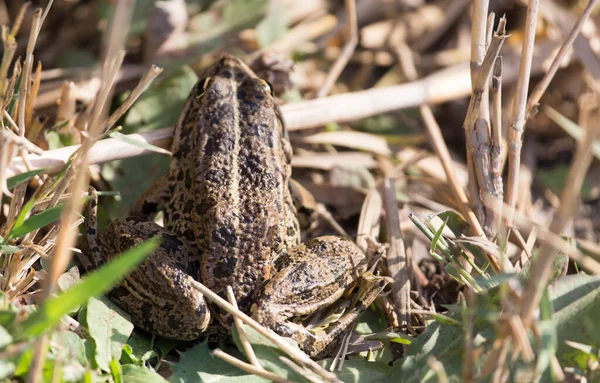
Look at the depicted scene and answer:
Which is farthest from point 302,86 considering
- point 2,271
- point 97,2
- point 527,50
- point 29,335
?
point 29,335

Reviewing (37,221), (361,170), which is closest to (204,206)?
(37,221)

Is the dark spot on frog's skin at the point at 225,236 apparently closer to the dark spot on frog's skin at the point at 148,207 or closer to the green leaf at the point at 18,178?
the dark spot on frog's skin at the point at 148,207

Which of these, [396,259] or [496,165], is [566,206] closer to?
[496,165]

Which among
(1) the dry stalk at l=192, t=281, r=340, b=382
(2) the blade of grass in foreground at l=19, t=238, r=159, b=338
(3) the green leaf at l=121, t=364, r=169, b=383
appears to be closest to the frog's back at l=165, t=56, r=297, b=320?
(1) the dry stalk at l=192, t=281, r=340, b=382

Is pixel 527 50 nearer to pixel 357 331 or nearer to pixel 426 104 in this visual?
pixel 426 104

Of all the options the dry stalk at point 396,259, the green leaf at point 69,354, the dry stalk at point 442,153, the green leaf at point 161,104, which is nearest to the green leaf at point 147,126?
the green leaf at point 161,104
